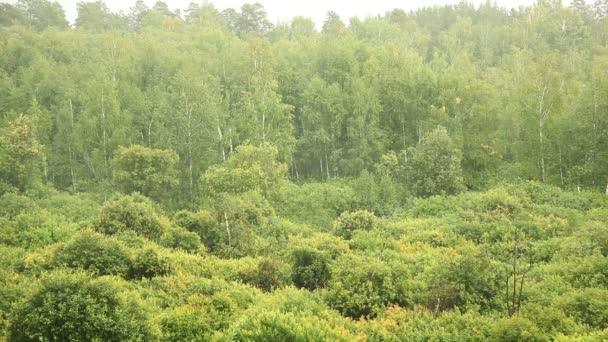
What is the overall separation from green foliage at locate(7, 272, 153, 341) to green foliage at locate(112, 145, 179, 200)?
21.5 m

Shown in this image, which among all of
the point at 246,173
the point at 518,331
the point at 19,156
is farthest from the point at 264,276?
the point at 19,156

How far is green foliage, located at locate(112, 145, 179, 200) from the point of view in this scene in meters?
33.6

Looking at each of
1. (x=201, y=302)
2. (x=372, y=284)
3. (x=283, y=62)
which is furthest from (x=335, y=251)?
(x=283, y=62)

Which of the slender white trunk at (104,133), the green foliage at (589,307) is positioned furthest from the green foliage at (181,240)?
the slender white trunk at (104,133)

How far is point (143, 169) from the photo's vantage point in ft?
111

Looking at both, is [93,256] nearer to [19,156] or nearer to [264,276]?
[264,276]

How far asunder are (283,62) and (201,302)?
37548 mm

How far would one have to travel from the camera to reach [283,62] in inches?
1949

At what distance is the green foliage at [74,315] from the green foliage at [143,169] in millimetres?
21453

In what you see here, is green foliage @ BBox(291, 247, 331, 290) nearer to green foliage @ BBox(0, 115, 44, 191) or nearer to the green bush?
the green bush

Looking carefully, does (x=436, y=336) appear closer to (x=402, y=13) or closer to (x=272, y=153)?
(x=272, y=153)

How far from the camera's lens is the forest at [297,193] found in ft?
44.4

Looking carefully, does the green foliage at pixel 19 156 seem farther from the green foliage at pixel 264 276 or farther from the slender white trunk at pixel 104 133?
the green foliage at pixel 264 276

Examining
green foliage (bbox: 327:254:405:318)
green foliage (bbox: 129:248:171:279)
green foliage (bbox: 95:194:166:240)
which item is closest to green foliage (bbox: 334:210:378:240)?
green foliage (bbox: 327:254:405:318)
